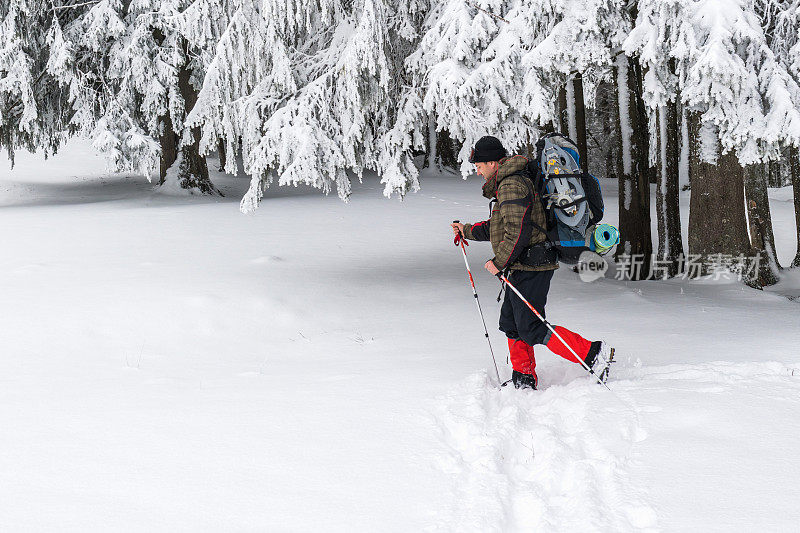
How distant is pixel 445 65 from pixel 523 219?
3207 millimetres

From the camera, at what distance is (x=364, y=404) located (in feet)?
15.6

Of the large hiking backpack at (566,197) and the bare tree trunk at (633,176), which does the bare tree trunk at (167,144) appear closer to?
the bare tree trunk at (633,176)

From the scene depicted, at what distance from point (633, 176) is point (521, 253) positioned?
251 inches

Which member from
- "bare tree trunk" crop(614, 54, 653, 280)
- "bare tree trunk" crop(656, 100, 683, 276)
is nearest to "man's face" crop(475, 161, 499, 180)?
"bare tree trunk" crop(614, 54, 653, 280)

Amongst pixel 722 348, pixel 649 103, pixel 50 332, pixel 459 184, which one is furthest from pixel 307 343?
pixel 459 184

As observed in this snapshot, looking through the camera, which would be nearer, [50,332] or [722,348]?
[722,348]

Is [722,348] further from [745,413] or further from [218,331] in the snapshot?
[218,331]

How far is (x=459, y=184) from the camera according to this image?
25.0 m

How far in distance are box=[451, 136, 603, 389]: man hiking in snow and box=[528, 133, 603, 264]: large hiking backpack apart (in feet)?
0.25

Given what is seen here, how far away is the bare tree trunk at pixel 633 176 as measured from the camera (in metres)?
10.5

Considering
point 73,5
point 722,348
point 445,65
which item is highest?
point 73,5

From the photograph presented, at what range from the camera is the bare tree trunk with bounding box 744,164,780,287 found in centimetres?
1017

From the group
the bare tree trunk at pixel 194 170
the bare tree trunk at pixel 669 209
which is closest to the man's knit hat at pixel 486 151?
the bare tree trunk at pixel 669 209

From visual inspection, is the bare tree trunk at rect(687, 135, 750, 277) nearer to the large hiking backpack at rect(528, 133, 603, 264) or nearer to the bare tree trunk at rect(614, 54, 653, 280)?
the bare tree trunk at rect(614, 54, 653, 280)
